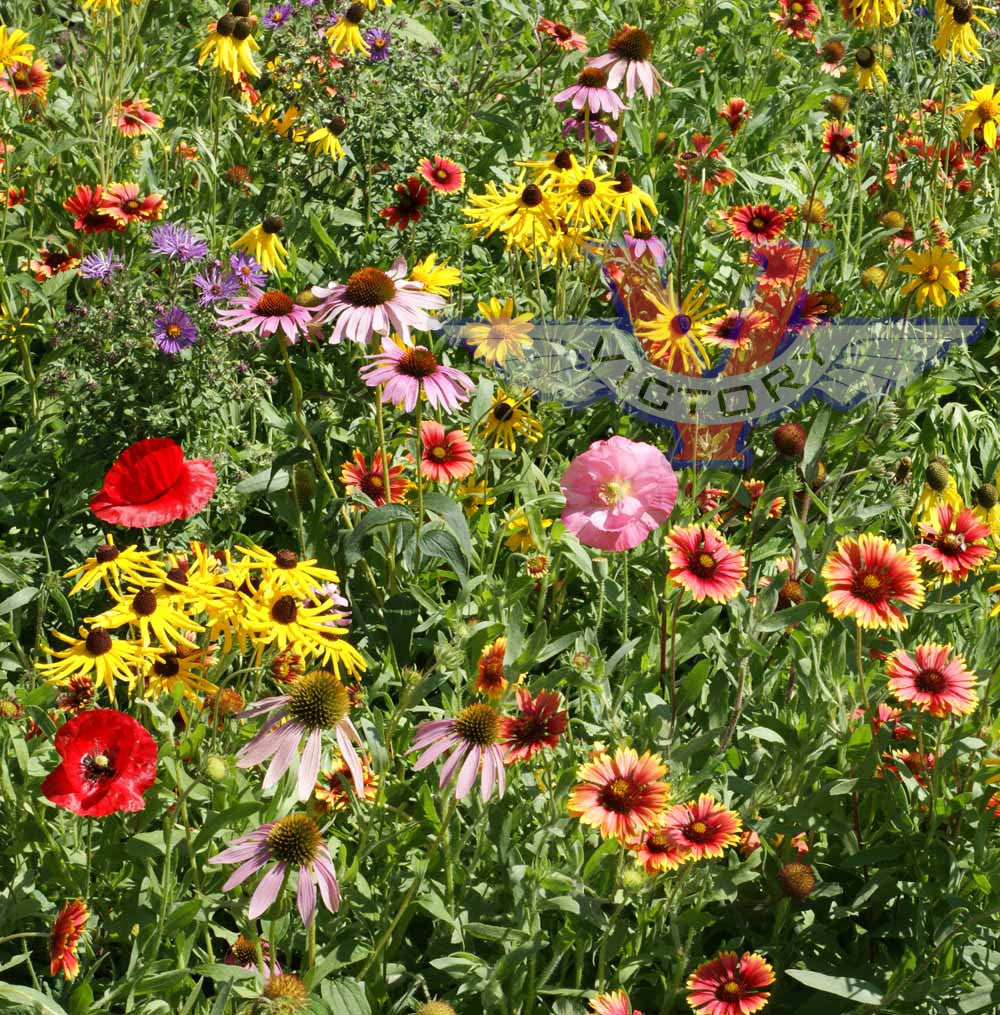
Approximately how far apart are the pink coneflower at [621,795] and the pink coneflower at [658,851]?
0.04m

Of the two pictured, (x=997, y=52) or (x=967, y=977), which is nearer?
(x=967, y=977)

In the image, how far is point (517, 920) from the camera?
1819 millimetres

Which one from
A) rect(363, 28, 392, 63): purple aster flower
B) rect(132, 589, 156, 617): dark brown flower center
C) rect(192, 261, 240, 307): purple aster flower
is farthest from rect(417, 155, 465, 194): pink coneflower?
rect(132, 589, 156, 617): dark brown flower center

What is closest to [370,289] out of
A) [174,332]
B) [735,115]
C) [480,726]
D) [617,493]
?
[617,493]

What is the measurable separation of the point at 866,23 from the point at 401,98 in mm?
1198

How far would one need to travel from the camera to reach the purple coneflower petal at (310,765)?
1403 millimetres

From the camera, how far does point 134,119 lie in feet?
11.4

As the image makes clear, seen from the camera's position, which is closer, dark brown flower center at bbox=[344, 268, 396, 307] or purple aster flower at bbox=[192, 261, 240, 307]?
dark brown flower center at bbox=[344, 268, 396, 307]

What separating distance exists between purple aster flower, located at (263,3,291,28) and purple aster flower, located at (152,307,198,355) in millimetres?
1621

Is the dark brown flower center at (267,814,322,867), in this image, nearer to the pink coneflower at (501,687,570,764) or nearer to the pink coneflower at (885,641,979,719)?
the pink coneflower at (501,687,570,764)

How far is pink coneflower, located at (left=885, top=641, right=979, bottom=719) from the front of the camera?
1.79m

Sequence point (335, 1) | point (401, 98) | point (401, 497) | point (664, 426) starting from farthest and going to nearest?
point (335, 1)
point (401, 98)
point (664, 426)
point (401, 497)

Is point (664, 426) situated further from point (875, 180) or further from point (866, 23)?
point (875, 180)

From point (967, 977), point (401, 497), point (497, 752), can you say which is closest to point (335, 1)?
point (401, 497)
